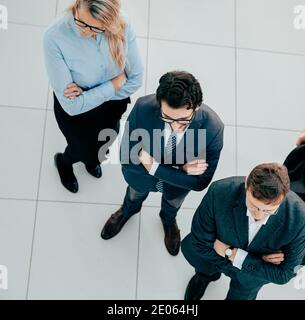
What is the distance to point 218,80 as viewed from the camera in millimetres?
3531

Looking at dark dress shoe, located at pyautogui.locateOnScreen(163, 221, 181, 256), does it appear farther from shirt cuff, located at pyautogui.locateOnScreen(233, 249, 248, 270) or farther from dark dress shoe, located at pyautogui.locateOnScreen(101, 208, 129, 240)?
shirt cuff, located at pyautogui.locateOnScreen(233, 249, 248, 270)

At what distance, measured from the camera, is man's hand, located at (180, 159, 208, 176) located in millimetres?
2215

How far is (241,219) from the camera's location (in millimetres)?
2020

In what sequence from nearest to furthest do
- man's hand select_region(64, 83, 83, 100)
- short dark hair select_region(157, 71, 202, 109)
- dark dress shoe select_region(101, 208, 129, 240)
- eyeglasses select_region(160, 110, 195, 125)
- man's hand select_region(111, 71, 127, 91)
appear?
short dark hair select_region(157, 71, 202, 109), eyeglasses select_region(160, 110, 195, 125), man's hand select_region(64, 83, 83, 100), man's hand select_region(111, 71, 127, 91), dark dress shoe select_region(101, 208, 129, 240)

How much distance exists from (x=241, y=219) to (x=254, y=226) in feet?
0.26

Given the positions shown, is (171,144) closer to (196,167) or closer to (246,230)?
(196,167)

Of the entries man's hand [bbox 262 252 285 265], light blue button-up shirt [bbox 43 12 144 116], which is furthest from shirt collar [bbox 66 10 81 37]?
man's hand [bbox 262 252 285 265]

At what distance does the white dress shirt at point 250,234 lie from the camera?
79.0 inches

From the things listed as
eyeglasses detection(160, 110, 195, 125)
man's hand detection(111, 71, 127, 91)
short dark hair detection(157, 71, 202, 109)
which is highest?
man's hand detection(111, 71, 127, 91)

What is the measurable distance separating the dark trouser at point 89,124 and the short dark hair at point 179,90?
0.64 meters

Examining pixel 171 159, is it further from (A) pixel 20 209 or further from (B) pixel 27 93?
(B) pixel 27 93

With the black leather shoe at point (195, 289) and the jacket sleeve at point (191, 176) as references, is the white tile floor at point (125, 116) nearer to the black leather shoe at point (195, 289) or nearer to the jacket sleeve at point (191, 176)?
the black leather shoe at point (195, 289)

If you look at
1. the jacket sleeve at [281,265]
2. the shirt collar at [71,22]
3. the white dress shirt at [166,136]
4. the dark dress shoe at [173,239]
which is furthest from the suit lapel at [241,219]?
the shirt collar at [71,22]

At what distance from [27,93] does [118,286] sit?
150cm
